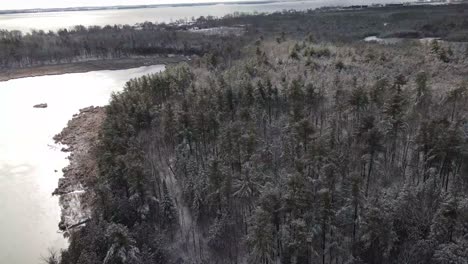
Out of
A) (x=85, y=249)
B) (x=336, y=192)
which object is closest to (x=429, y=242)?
(x=336, y=192)

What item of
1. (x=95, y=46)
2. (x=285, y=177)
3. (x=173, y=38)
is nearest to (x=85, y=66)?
(x=95, y=46)

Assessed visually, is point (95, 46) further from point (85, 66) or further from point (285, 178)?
point (285, 178)

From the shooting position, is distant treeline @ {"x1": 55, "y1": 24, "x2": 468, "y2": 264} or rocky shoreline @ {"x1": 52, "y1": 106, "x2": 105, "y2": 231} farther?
rocky shoreline @ {"x1": 52, "y1": 106, "x2": 105, "y2": 231}

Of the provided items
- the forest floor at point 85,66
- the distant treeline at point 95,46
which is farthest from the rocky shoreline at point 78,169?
the distant treeline at point 95,46

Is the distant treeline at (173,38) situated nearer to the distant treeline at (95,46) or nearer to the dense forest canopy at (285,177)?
the distant treeline at (95,46)

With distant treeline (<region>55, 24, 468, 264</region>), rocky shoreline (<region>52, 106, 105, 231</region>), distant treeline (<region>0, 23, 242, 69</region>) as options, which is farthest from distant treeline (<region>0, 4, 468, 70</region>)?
distant treeline (<region>55, 24, 468, 264</region>)

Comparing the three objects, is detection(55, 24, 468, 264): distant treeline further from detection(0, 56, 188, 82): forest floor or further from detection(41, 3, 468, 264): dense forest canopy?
detection(0, 56, 188, 82): forest floor
